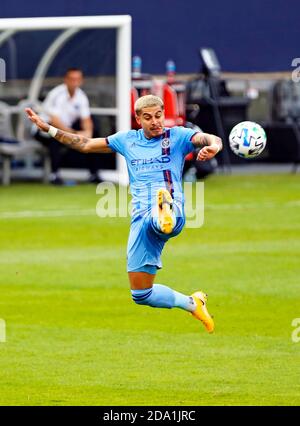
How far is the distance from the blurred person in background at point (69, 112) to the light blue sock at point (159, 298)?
1316 centimetres

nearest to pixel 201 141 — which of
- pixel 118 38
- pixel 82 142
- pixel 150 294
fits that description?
pixel 82 142

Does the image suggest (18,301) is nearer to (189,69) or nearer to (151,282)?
(151,282)

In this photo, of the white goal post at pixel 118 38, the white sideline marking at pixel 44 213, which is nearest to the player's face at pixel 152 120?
the white sideline marking at pixel 44 213

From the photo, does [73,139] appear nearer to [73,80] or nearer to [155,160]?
[155,160]

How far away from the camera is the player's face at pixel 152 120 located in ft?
36.2

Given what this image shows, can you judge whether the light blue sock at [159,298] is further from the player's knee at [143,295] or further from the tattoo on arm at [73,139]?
the tattoo on arm at [73,139]

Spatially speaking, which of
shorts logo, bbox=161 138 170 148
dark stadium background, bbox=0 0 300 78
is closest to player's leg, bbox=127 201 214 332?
shorts logo, bbox=161 138 170 148

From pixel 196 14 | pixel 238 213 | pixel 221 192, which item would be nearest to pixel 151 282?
pixel 238 213

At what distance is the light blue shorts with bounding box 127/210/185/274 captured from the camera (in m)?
11.2

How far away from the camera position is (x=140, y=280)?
11.4 meters

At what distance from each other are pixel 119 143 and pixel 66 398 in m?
2.62

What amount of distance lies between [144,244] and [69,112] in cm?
1412

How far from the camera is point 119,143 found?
37.9 feet

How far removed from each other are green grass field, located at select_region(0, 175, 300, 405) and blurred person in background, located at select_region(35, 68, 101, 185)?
8.35 feet
